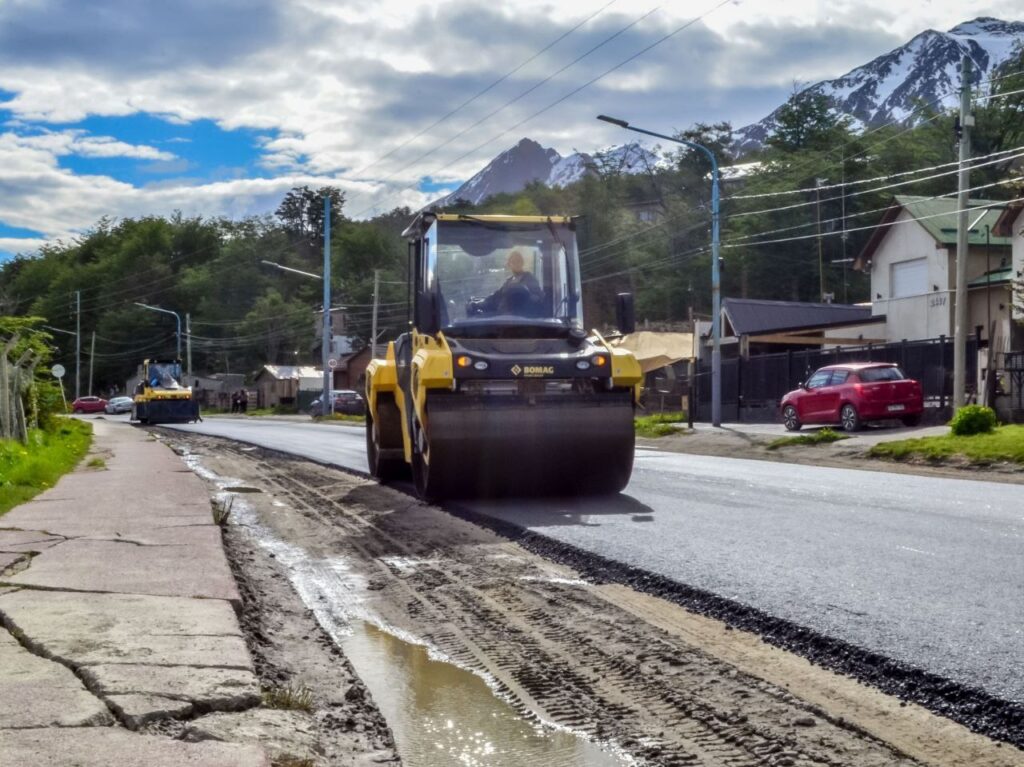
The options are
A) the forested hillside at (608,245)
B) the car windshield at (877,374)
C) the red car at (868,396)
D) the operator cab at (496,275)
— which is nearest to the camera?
the operator cab at (496,275)

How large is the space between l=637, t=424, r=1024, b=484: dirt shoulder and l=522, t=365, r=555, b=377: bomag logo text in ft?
23.9

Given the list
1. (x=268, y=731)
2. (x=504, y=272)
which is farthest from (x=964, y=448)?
(x=268, y=731)

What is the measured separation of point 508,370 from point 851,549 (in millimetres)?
4151

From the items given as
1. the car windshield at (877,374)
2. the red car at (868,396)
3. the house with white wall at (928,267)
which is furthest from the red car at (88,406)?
the car windshield at (877,374)

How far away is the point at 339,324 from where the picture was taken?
80.6 meters

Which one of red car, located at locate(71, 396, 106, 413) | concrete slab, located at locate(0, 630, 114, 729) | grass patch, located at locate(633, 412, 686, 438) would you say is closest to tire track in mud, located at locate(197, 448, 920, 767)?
concrete slab, located at locate(0, 630, 114, 729)

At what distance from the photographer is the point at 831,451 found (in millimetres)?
21359

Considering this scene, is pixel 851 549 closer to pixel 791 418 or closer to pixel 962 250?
pixel 962 250

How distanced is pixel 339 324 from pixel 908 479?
67.8 m

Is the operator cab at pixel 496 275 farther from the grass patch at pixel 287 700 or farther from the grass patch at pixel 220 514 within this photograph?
the grass patch at pixel 287 700

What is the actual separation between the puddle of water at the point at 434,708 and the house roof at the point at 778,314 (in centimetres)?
4042

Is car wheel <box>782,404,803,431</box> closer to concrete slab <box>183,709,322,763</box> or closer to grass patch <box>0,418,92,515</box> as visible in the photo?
grass patch <box>0,418,92,515</box>

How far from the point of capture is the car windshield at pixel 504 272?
1242 centimetres

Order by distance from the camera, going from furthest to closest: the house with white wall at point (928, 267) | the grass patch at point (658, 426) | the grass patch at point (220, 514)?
the house with white wall at point (928, 267) → the grass patch at point (658, 426) → the grass patch at point (220, 514)
